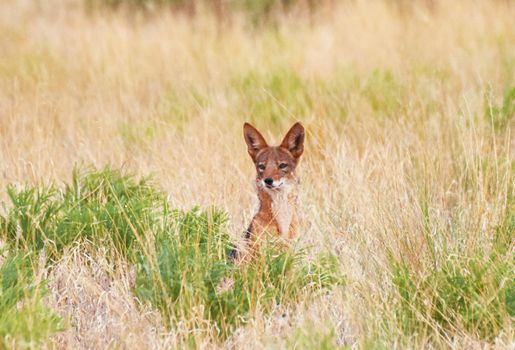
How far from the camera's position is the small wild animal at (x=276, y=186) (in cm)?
507

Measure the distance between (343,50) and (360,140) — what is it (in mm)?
3056

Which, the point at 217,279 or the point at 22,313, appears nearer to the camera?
the point at 22,313

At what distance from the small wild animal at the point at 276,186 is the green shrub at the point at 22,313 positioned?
1.07 m

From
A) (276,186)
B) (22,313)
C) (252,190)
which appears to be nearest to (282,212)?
(276,186)

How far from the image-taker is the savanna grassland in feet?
14.0

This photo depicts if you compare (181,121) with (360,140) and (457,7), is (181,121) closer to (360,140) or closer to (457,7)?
(360,140)

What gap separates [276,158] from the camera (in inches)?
207

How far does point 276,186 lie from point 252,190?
0.99m

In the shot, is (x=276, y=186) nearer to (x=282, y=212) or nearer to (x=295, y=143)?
(x=282, y=212)

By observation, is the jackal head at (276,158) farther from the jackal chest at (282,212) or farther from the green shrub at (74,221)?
the green shrub at (74,221)

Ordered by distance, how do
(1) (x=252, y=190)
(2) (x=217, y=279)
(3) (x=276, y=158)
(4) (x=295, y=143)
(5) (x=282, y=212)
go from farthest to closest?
(1) (x=252, y=190), (4) (x=295, y=143), (3) (x=276, y=158), (5) (x=282, y=212), (2) (x=217, y=279)

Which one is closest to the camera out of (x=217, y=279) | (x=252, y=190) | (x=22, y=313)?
(x=22, y=313)

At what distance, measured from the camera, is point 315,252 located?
5.30 meters

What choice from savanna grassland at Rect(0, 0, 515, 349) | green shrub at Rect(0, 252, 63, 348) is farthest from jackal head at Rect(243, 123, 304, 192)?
green shrub at Rect(0, 252, 63, 348)
